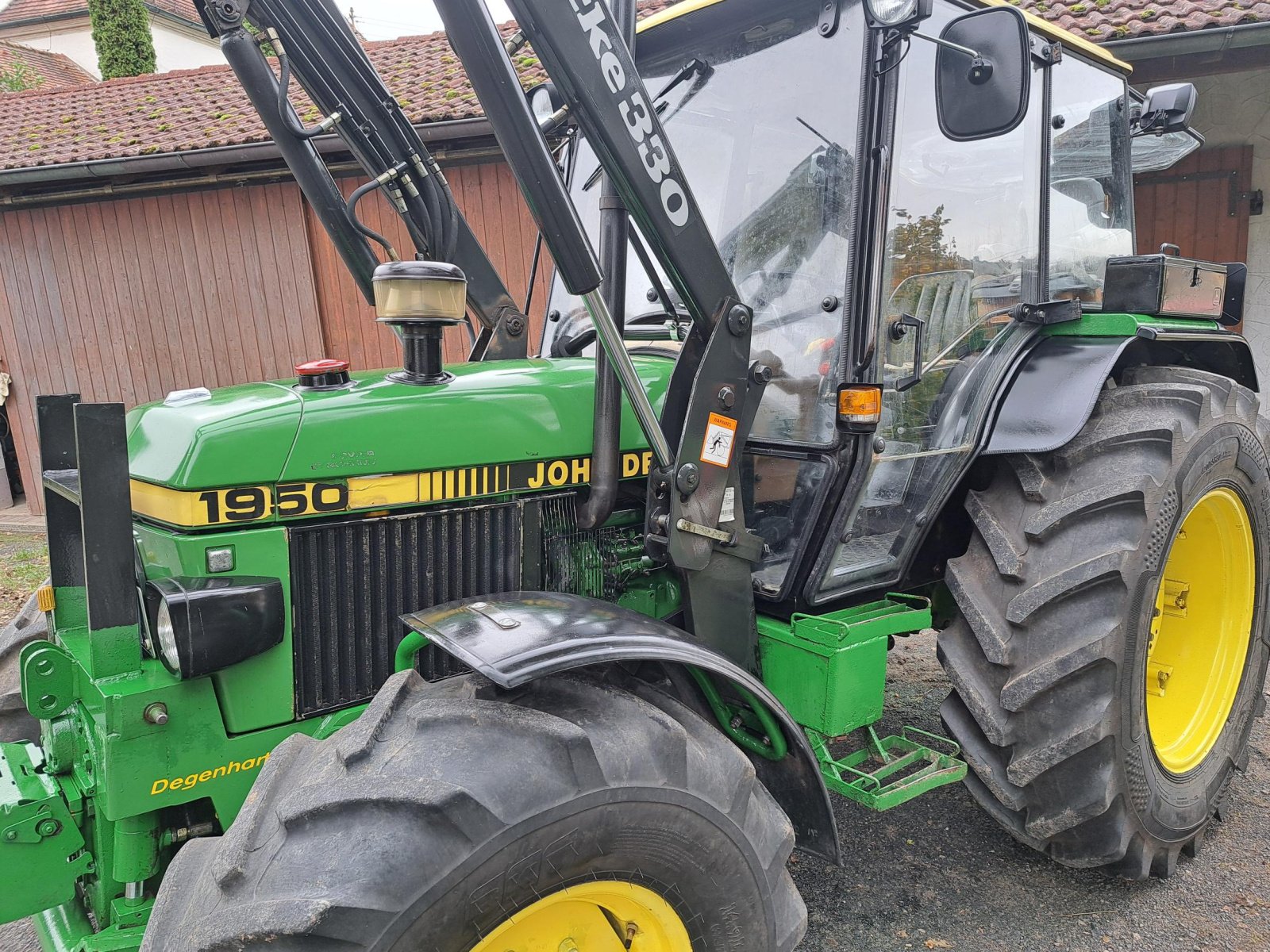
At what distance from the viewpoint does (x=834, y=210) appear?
2285 millimetres

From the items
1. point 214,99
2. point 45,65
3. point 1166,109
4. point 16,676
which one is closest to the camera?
point 16,676

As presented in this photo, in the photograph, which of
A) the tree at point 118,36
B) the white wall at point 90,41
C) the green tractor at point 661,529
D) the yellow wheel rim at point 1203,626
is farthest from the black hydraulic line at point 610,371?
the white wall at point 90,41

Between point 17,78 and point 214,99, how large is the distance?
25.5ft

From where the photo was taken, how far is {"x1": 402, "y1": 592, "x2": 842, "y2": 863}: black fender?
157 centimetres

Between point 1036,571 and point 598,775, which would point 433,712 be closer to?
point 598,775

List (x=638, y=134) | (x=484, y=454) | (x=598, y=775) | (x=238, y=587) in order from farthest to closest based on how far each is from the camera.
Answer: (x=484, y=454), (x=638, y=134), (x=238, y=587), (x=598, y=775)

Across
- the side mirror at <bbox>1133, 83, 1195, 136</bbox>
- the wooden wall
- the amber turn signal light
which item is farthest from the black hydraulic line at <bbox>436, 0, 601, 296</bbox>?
the wooden wall

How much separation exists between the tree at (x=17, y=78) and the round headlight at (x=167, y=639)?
50.2 ft

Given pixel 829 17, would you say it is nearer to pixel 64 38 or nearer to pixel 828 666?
pixel 828 666

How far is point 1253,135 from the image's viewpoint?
257 inches

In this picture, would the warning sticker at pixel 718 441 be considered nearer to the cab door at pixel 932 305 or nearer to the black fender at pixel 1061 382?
the cab door at pixel 932 305

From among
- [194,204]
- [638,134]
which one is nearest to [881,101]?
[638,134]

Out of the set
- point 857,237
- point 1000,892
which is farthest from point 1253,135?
point 1000,892

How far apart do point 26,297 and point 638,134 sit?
30.4ft
